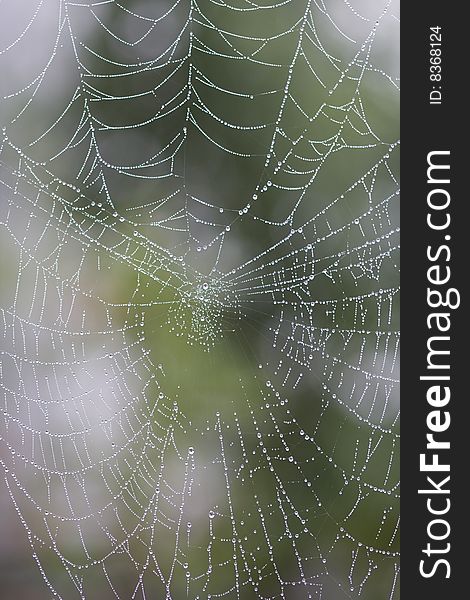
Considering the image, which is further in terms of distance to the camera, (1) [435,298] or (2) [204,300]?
(2) [204,300]

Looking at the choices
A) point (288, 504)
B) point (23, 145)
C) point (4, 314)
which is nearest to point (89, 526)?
point (288, 504)

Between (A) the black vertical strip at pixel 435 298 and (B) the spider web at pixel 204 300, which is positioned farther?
(B) the spider web at pixel 204 300

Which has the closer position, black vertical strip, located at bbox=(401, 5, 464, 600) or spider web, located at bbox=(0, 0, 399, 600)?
black vertical strip, located at bbox=(401, 5, 464, 600)

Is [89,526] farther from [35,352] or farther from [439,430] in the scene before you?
[439,430]
